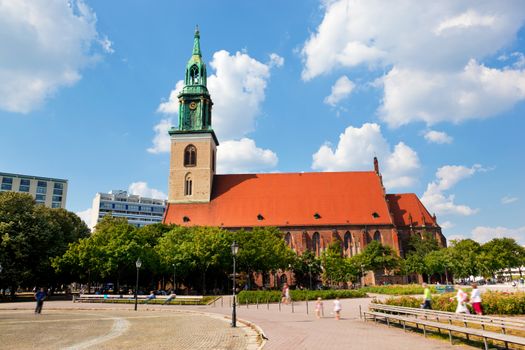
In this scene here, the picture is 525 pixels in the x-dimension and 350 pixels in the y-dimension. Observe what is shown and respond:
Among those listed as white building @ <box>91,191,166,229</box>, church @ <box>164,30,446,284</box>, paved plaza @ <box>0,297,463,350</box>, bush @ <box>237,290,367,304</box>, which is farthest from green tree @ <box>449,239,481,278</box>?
white building @ <box>91,191,166,229</box>

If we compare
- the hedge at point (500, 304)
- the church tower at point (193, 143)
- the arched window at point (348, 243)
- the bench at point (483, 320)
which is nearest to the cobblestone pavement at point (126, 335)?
the bench at point (483, 320)

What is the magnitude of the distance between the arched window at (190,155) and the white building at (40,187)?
80223 mm

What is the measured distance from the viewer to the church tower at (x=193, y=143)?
67.3 m

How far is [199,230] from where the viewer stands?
169 ft

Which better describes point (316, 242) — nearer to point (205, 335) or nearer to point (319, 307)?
point (319, 307)

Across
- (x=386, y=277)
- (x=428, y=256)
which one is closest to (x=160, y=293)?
(x=386, y=277)

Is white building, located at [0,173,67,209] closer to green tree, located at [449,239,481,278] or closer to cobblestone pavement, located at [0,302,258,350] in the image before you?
green tree, located at [449,239,481,278]

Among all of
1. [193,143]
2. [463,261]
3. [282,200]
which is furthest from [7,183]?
[463,261]

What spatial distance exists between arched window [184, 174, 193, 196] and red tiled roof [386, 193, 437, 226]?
34.9 metres

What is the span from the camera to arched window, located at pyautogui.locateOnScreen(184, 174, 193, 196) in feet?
222

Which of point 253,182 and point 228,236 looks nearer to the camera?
point 228,236

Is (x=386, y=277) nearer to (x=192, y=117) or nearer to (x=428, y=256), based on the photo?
(x=428, y=256)

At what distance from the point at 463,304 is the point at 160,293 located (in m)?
38.7

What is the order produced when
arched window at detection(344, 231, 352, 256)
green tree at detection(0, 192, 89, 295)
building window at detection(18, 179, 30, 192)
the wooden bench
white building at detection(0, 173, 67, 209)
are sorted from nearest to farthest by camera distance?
the wooden bench, green tree at detection(0, 192, 89, 295), arched window at detection(344, 231, 352, 256), white building at detection(0, 173, 67, 209), building window at detection(18, 179, 30, 192)
